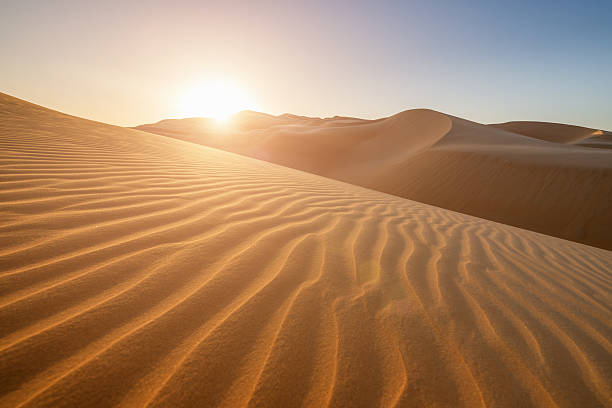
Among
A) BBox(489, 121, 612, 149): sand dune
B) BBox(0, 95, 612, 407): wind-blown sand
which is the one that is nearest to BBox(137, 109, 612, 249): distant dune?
BBox(0, 95, 612, 407): wind-blown sand

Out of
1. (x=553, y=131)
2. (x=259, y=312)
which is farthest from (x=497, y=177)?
(x=553, y=131)

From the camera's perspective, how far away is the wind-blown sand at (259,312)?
0.88 metres

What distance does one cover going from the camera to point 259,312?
1.20 meters

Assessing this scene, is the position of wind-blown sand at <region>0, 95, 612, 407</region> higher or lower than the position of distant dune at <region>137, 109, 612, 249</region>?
higher

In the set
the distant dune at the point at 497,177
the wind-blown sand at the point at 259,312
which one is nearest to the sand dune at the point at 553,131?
→ the distant dune at the point at 497,177

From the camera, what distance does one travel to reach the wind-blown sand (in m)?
0.88

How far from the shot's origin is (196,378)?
88 centimetres

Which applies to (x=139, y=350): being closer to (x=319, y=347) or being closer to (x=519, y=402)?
(x=319, y=347)

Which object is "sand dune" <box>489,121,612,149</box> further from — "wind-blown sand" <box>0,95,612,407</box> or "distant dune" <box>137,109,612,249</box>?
"wind-blown sand" <box>0,95,612,407</box>

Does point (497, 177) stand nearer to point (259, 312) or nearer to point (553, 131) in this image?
point (259, 312)

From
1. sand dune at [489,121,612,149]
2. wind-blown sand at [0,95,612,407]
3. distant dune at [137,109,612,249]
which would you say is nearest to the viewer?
wind-blown sand at [0,95,612,407]

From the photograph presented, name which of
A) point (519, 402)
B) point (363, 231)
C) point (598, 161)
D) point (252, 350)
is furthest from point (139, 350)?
point (598, 161)

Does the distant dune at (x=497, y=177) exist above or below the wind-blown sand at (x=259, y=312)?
below

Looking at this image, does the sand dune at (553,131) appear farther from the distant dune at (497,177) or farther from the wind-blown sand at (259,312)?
the wind-blown sand at (259,312)
